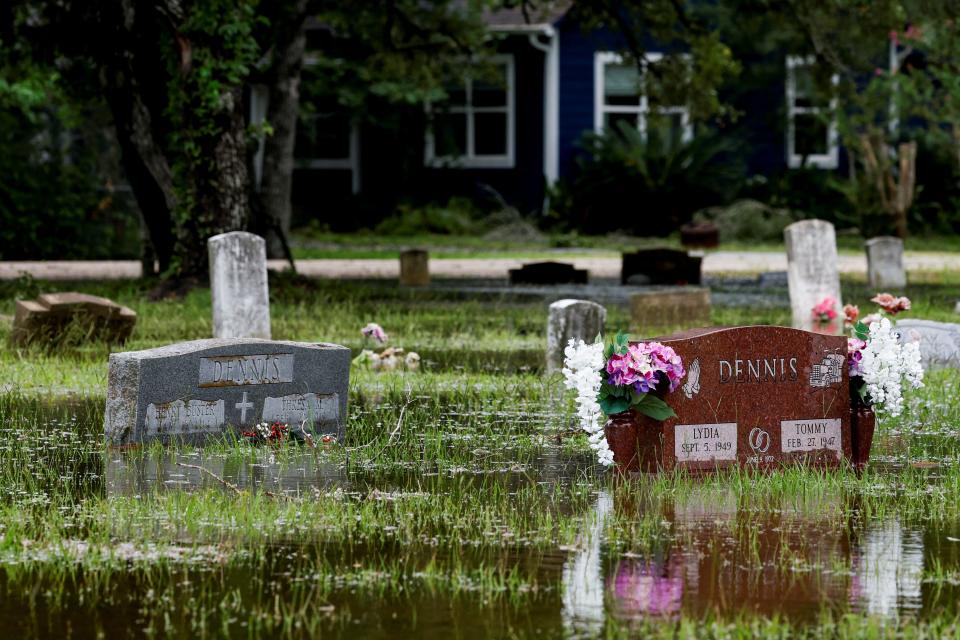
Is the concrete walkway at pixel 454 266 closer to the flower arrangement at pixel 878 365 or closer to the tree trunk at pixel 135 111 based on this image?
the tree trunk at pixel 135 111

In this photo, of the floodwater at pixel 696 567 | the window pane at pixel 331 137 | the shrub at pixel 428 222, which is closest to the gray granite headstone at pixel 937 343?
the floodwater at pixel 696 567

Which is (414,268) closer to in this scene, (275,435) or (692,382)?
(275,435)

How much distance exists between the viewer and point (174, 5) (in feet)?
68.3

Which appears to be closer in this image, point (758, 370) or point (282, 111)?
point (758, 370)

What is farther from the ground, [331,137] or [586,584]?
[331,137]

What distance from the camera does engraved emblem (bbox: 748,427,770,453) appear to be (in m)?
9.08

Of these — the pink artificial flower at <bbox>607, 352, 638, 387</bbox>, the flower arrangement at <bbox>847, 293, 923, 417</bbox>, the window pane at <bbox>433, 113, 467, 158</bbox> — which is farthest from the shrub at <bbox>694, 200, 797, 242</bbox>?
the pink artificial flower at <bbox>607, 352, 638, 387</bbox>

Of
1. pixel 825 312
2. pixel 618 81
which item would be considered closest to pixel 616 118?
pixel 618 81

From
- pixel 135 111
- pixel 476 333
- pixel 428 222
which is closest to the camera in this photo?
pixel 476 333

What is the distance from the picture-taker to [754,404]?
905 cm

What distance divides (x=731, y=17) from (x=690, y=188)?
13.0ft

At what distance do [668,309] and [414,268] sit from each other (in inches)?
310

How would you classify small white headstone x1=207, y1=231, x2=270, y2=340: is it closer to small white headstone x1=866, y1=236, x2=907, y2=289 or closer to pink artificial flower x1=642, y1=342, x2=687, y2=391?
pink artificial flower x1=642, y1=342, x2=687, y2=391

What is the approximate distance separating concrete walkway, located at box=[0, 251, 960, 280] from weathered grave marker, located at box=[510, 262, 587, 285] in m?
1.97
